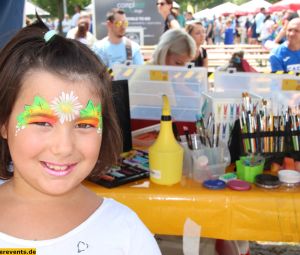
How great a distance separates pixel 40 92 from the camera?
843 mm

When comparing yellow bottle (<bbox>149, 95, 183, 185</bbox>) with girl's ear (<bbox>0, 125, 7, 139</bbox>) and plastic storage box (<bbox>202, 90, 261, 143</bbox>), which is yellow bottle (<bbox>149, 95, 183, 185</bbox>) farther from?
girl's ear (<bbox>0, 125, 7, 139</bbox>)

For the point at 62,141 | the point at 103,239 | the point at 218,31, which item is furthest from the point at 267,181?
the point at 218,31

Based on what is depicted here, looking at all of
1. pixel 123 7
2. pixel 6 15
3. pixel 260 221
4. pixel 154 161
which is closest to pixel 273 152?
pixel 260 221

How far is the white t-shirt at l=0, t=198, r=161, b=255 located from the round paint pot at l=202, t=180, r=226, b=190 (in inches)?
22.6

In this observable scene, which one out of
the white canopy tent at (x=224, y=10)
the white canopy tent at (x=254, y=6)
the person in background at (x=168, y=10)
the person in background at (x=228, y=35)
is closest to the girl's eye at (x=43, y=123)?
the person in background at (x=168, y=10)

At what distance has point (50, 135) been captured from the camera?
2.71 feet

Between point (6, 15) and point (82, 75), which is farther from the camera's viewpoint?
point (6, 15)

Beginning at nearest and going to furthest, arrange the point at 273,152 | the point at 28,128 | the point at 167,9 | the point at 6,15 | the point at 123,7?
the point at 28,128 → the point at 273,152 → the point at 6,15 → the point at 167,9 → the point at 123,7

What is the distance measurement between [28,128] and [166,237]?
1.14 m

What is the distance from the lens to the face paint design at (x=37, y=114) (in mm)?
841

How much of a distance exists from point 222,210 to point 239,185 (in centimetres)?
11

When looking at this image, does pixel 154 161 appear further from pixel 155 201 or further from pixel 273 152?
pixel 273 152

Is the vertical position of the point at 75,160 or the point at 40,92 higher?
the point at 40,92

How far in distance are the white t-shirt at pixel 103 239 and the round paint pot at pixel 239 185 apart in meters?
0.60
